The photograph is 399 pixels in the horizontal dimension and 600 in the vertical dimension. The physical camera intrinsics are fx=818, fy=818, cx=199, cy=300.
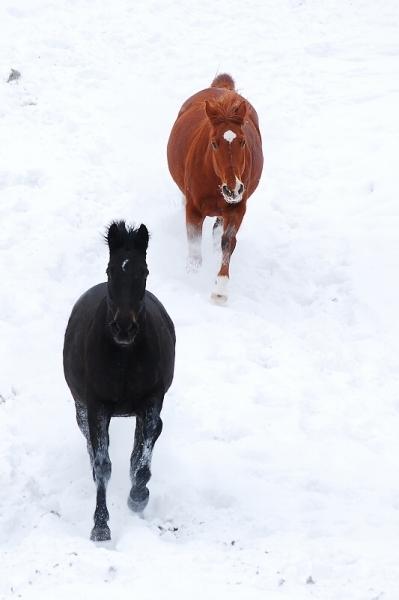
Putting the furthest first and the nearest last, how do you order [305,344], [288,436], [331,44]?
[331,44] < [305,344] < [288,436]

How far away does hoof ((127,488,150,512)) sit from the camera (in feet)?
21.0

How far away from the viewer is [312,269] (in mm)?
11125

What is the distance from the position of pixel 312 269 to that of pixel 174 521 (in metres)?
5.41

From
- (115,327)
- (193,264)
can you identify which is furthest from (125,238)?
(193,264)

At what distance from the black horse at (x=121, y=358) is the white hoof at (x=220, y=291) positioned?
11.1ft

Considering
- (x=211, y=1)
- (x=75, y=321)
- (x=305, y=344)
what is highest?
(x=211, y=1)

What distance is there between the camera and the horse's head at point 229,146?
30.2ft

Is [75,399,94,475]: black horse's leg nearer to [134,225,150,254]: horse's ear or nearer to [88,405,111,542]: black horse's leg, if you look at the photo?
[88,405,111,542]: black horse's leg

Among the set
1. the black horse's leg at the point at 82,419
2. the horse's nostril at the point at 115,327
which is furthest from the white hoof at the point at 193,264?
the horse's nostril at the point at 115,327

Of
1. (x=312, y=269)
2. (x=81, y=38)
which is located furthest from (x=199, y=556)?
(x=81, y=38)

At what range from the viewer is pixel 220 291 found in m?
10.1

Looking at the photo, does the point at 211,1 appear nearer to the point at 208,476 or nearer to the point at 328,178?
the point at 328,178

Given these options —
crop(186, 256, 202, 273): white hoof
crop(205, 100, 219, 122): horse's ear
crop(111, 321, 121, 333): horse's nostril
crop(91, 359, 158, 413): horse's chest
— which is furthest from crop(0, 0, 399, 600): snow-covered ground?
crop(205, 100, 219, 122): horse's ear

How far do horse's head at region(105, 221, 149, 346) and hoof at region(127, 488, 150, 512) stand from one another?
57.6 inches
